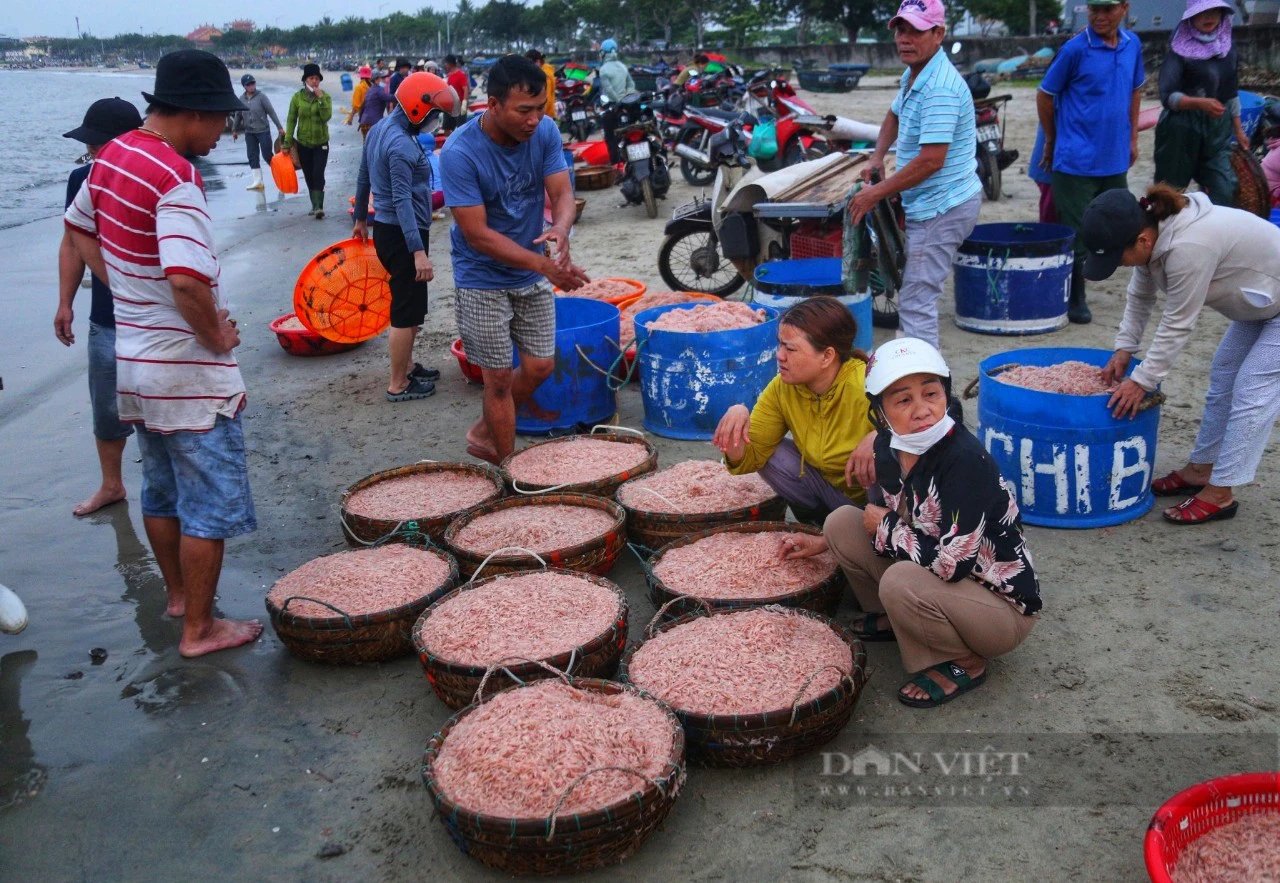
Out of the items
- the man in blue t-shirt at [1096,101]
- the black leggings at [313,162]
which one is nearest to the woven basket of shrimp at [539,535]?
the man in blue t-shirt at [1096,101]

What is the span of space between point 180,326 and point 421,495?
4.46 feet

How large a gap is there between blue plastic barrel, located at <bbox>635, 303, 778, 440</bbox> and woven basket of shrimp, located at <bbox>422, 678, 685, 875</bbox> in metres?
2.64

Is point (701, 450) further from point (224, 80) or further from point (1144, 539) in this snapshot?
point (224, 80)

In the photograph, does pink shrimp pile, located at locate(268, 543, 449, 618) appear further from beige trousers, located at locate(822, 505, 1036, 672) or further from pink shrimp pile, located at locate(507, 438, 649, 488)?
beige trousers, located at locate(822, 505, 1036, 672)

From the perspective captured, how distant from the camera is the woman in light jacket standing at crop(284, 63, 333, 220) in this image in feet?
Result: 41.3

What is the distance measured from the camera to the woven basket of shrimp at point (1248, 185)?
6621mm

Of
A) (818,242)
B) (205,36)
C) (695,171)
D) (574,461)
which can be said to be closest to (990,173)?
(818,242)

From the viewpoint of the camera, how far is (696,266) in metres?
7.88

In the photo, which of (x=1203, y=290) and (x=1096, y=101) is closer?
(x=1203, y=290)

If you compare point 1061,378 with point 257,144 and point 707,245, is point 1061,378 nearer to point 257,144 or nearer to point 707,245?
point 707,245

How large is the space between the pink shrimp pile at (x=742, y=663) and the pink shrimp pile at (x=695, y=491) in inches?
32.4

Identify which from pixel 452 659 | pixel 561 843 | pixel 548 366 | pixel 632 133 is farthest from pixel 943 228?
pixel 632 133

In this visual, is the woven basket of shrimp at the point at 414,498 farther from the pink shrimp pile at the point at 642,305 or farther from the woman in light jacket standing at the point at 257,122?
the woman in light jacket standing at the point at 257,122

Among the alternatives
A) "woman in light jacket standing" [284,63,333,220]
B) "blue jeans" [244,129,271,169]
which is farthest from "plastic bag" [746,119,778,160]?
"blue jeans" [244,129,271,169]
